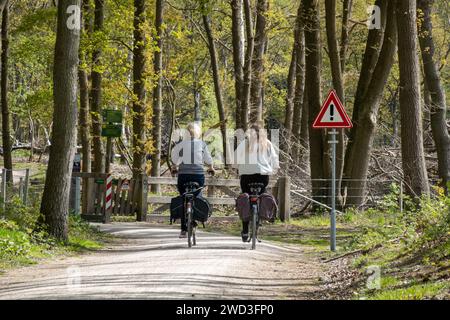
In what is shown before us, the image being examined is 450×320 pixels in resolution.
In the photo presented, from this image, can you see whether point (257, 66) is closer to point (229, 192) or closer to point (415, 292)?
point (229, 192)

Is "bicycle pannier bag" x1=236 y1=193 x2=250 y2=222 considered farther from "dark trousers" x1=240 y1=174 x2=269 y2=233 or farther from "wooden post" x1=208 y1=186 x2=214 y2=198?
"wooden post" x1=208 y1=186 x2=214 y2=198

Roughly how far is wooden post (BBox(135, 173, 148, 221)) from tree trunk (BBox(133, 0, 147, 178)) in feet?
12.1

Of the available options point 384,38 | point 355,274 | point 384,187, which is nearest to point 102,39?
point 384,38

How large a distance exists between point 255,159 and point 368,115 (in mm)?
9669

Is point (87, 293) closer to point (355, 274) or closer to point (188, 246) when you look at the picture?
point (355, 274)

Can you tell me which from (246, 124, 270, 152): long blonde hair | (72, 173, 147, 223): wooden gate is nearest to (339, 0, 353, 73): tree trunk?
(72, 173, 147, 223): wooden gate

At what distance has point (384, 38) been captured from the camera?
23.0 metres

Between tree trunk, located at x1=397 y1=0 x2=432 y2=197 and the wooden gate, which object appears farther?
the wooden gate

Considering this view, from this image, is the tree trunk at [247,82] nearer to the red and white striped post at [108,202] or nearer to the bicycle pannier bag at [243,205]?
the red and white striped post at [108,202]

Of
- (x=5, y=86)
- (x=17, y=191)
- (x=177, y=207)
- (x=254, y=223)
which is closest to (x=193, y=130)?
(x=177, y=207)

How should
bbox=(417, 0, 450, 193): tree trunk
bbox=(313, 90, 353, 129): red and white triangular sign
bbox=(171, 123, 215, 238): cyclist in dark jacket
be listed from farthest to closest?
bbox=(417, 0, 450, 193): tree trunk, bbox=(313, 90, 353, 129): red and white triangular sign, bbox=(171, 123, 215, 238): cyclist in dark jacket

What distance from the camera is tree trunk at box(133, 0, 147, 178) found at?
87.5ft

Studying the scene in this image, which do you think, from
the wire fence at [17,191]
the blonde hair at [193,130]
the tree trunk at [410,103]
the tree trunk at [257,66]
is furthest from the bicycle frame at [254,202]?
the tree trunk at [257,66]

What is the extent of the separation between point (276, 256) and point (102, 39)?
11.5 m
